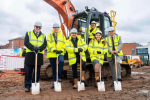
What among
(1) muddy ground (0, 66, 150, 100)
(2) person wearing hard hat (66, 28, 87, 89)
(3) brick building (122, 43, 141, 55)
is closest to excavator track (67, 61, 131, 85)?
(2) person wearing hard hat (66, 28, 87, 89)

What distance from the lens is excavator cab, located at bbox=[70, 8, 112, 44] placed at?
22.6 feet

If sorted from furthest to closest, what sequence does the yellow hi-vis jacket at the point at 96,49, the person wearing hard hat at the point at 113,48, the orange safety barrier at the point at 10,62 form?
the orange safety barrier at the point at 10,62 < the person wearing hard hat at the point at 113,48 < the yellow hi-vis jacket at the point at 96,49

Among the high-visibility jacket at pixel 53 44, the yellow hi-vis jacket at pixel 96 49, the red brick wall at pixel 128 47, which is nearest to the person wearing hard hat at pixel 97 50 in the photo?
the yellow hi-vis jacket at pixel 96 49

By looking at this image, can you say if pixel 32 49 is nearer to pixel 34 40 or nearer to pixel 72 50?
pixel 34 40

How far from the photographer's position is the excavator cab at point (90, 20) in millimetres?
6883

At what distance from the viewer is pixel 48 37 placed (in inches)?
205

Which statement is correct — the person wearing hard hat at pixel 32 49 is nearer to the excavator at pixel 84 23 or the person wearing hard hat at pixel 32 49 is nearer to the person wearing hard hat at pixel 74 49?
the person wearing hard hat at pixel 74 49

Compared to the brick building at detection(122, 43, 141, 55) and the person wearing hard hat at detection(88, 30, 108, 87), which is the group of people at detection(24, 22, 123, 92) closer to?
the person wearing hard hat at detection(88, 30, 108, 87)

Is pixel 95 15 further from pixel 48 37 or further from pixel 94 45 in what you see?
pixel 48 37

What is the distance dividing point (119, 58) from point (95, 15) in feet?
8.27

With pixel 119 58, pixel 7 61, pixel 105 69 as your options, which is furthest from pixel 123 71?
pixel 7 61

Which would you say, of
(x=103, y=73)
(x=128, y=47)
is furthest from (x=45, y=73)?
(x=128, y=47)

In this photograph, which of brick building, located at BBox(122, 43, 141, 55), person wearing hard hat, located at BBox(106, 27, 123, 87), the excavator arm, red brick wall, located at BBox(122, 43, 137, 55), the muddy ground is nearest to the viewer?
the muddy ground

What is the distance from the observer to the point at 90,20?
23.0 ft
